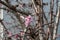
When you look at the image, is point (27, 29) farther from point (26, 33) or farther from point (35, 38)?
point (35, 38)

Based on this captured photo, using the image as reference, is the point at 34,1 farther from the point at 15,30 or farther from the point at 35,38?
the point at 15,30

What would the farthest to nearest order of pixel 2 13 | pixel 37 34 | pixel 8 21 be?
pixel 2 13, pixel 8 21, pixel 37 34

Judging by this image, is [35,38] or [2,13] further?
[2,13]

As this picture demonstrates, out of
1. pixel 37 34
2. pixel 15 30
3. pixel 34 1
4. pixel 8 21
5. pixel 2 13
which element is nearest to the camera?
pixel 34 1

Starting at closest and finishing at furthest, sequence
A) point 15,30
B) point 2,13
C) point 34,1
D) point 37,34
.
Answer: point 34,1 < point 37,34 < point 15,30 < point 2,13

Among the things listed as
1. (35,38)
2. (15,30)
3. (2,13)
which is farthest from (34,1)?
(2,13)

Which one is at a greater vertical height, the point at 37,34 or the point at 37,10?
the point at 37,10

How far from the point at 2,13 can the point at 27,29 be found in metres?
3.24

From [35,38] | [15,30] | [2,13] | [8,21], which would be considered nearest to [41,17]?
[35,38]

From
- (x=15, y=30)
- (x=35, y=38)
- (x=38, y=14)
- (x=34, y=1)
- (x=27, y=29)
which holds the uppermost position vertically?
(x=34, y=1)

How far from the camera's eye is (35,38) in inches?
76.9

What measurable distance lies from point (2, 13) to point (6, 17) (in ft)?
0.95

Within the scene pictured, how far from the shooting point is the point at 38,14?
1.79 meters

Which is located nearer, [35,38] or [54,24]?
[54,24]
